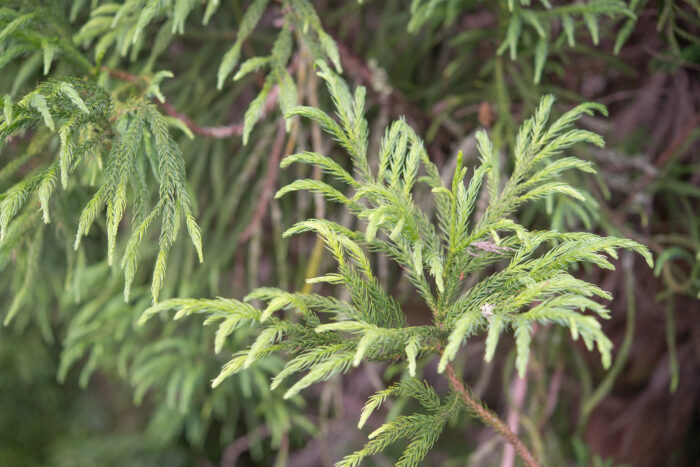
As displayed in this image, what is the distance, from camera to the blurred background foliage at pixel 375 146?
1.30m

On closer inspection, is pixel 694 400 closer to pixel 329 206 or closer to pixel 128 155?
pixel 329 206

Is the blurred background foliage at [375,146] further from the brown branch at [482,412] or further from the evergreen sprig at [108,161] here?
the brown branch at [482,412]

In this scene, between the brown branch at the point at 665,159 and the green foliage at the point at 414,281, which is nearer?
the green foliage at the point at 414,281

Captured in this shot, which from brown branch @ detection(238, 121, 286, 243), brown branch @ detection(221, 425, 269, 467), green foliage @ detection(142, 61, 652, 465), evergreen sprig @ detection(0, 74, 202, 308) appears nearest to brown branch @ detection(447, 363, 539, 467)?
green foliage @ detection(142, 61, 652, 465)

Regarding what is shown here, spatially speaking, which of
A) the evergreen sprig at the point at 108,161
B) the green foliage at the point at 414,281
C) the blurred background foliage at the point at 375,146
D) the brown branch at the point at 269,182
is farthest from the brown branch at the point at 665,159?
the evergreen sprig at the point at 108,161

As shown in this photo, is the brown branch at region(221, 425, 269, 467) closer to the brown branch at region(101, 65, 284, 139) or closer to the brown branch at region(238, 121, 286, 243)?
the brown branch at region(238, 121, 286, 243)

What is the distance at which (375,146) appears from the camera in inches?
69.6

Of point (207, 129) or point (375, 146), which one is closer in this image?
point (207, 129)

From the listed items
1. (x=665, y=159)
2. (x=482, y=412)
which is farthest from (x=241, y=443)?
(x=665, y=159)

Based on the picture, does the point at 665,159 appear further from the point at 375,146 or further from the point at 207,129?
the point at 207,129

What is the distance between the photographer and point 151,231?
1.83 metres

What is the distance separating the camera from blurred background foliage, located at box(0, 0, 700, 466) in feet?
4.25

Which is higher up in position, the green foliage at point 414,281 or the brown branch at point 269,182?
the brown branch at point 269,182

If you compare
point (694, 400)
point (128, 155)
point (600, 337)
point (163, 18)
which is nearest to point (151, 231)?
point (163, 18)
